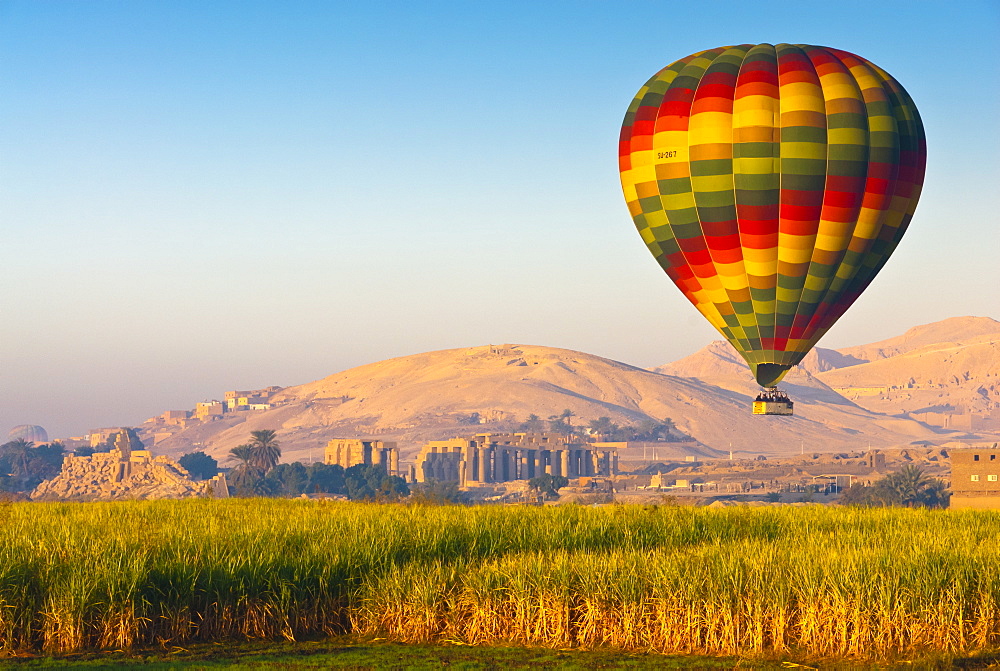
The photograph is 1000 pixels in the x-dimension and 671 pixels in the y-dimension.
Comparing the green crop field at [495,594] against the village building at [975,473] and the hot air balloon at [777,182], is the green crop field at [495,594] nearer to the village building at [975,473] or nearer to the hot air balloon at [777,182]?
the hot air balloon at [777,182]

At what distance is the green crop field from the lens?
18.3 metres

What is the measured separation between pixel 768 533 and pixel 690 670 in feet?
33.6

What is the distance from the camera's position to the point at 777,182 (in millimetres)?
38000

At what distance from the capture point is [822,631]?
60.0ft

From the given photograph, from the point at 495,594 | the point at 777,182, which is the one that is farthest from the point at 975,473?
the point at 495,594

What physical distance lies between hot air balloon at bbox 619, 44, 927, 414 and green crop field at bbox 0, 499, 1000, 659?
53.8ft

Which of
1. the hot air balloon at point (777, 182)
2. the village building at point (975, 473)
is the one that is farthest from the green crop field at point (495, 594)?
the village building at point (975, 473)

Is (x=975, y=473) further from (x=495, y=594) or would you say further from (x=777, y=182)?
(x=495, y=594)

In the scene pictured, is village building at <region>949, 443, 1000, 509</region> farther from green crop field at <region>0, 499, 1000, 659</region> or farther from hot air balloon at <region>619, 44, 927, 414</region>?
green crop field at <region>0, 499, 1000, 659</region>

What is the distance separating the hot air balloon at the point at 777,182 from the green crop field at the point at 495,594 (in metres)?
16.4

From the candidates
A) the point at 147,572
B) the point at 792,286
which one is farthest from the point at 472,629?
the point at 792,286

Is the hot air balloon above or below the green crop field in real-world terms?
above

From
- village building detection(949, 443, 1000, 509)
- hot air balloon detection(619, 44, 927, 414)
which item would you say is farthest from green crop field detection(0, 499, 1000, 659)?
village building detection(949, 443, 1000, 509)

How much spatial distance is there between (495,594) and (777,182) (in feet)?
72.8
